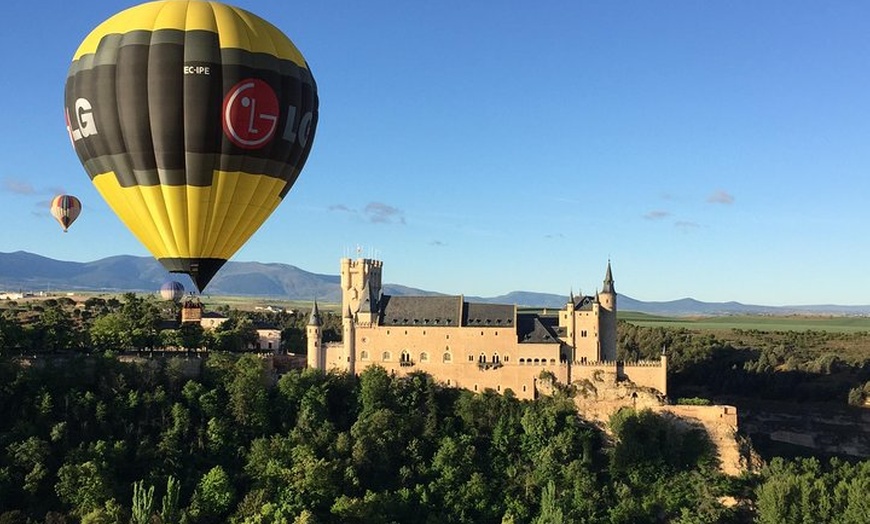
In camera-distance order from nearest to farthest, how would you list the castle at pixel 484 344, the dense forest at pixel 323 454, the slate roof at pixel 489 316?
1. the dense forest at pixel 323 454
2. the castle at pixel 484 344
3. the slate roof at pixel 489 316

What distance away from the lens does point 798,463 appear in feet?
193

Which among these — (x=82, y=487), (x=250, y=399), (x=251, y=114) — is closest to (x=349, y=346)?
(x=250, y=399)

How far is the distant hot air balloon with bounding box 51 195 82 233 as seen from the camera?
52.8m

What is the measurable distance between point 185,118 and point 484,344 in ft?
117

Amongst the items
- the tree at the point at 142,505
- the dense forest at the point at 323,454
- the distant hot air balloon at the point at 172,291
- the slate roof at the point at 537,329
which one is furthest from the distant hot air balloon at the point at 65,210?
the distant hot air balloon at the point at 172,291

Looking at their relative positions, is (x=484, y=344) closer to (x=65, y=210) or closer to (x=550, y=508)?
(x=550, y=508)

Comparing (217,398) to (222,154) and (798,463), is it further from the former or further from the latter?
(798,463)

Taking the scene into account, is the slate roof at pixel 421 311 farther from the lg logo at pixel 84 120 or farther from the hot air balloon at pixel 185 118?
the lg logo at pixel 84 120

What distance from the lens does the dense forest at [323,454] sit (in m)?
48.3

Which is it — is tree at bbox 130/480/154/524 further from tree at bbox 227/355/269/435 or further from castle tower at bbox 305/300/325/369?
castle tower at bbox 305/300/325/369

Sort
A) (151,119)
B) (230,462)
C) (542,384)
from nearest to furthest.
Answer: (151,119) < (230,462) < (542,384)

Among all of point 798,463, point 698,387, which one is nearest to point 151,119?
point 798,463

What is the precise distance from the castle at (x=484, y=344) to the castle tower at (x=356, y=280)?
0.84 metres

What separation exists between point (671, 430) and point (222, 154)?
1504 inches
